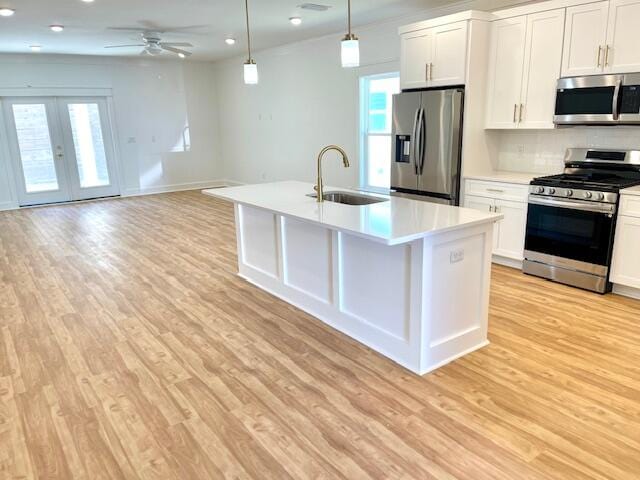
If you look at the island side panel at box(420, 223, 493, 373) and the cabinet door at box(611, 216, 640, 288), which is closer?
the island side panel at box(420, 223, 493, 373)

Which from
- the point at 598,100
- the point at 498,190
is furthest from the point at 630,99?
the point at 498,190

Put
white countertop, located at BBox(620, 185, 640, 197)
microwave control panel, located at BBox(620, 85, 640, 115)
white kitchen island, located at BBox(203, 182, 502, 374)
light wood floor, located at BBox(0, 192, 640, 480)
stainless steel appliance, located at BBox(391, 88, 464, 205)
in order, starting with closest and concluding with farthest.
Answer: light wood floor, located at BBox(0, 192, 640, 480) < white kitchen island, located at BBox(203, 182, 502, 374) < white countertop, located at BBox(620, 185, 640, 197) < microwave control panel, located at BBox(620, 85, 640, 115) < stainless steel appliance, located at BBox(391, 88, 464, 205)

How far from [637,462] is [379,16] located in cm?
548

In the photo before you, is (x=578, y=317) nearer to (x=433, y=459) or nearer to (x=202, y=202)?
(x=433, y=459)

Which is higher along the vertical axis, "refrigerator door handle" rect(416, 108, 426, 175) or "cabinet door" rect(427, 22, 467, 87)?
"cabinet door" rect(427, 22, 467, 87)

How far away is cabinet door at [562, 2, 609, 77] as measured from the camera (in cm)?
373

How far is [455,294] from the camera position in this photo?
109 inches

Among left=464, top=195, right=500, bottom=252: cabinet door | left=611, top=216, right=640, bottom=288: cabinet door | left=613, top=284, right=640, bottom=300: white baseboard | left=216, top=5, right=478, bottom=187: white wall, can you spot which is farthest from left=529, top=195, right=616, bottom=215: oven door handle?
left=216, top=5, right=478, bottom=187: white wall

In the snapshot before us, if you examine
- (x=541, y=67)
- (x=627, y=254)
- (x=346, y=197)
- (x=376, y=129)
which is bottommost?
(x=627, y=254)

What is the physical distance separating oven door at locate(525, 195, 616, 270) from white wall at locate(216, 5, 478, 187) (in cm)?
260

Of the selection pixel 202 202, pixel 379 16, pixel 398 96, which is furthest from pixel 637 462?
pixel 202 202

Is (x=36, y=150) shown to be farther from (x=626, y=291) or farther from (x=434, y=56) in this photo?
(x=626, y=291)

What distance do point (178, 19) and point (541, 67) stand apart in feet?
14.2

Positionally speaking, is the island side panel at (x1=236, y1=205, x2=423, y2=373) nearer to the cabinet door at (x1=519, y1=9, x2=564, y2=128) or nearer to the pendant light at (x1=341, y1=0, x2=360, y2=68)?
the pendant light at (x1=341, y1=0, x2=360, y2=68)
